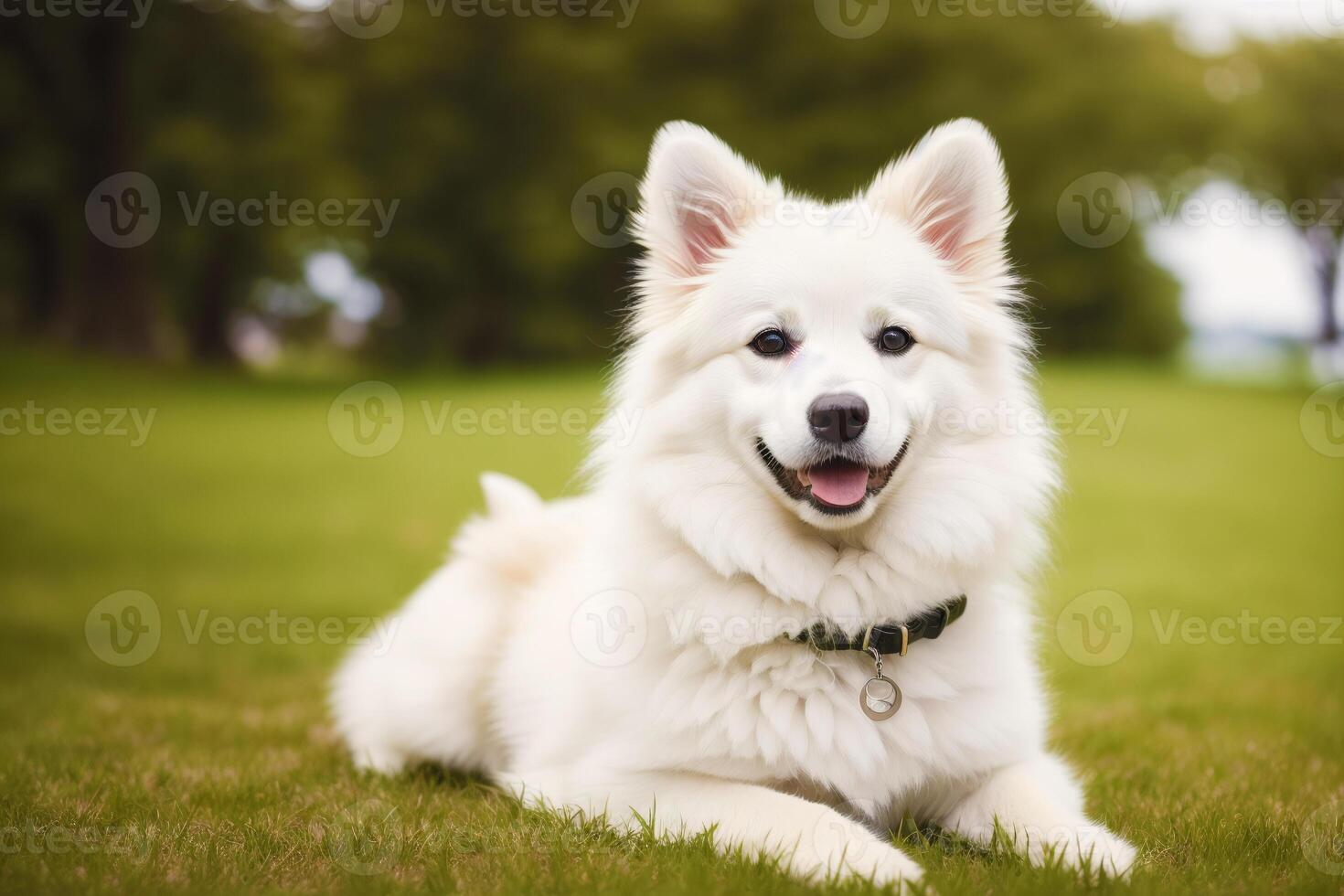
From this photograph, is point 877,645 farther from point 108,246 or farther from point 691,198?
point 108,246

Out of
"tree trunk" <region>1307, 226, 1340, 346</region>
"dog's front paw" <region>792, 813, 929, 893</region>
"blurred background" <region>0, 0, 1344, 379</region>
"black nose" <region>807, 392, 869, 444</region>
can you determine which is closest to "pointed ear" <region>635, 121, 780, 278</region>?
"black nose" <region>807, 392, 869, 444</region>

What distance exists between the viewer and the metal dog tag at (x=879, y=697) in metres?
3.11

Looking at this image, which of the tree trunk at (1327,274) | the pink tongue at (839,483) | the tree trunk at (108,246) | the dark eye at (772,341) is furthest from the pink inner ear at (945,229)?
the tree trunk at (1327,274)

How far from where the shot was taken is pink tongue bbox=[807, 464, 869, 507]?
310cm

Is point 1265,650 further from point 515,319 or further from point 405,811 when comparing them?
point 515,319

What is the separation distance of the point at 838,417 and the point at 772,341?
0.45 m

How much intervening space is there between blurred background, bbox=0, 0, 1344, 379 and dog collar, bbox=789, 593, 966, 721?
16.3 metres

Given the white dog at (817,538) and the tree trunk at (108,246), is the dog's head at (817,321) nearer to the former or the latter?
the white dog at (817,538)

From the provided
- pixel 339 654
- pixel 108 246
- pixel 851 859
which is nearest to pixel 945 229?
pixel 851 859

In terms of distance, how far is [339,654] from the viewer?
7.41 meters

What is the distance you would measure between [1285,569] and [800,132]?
2045cm

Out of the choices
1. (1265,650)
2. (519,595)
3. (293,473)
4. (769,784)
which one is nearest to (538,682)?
(519,595)

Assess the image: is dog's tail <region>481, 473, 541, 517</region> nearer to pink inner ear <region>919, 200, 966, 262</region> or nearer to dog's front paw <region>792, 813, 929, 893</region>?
pink inner ear <region>919, 200, 966, 262</region>

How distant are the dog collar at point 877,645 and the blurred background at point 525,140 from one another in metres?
16.3
